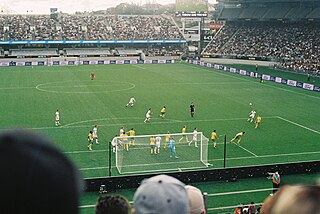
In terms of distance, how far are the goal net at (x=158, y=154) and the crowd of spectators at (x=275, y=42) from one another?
45840 millimetres

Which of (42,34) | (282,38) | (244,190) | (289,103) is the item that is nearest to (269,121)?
(289,103)

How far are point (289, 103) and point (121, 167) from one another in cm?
2537

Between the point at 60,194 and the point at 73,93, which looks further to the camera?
the point at 73,93

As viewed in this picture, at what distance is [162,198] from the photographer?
2.67 meters

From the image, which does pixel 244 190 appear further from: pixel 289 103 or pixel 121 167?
pixel 289 103

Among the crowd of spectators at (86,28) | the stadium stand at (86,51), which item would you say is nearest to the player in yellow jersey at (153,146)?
the stadium stand at (86,51)

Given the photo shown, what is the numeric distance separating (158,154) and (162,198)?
19845mm

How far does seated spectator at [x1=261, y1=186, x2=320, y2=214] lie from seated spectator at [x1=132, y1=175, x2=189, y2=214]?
58 cm

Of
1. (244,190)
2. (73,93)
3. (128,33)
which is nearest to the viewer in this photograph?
(244,190)

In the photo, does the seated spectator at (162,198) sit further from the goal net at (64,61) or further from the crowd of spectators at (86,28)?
the crowd of spectators at (86,28)

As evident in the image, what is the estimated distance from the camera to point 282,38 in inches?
3223

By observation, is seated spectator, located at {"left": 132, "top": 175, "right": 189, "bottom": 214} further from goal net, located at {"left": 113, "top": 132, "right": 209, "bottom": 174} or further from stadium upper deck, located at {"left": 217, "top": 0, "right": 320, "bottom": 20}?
stadium upper deck, located at {"left": 217, "top": 0, "right": 320, "bottom": 20}

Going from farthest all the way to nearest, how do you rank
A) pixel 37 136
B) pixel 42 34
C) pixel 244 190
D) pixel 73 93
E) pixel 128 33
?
pixel 128 33 → pixel 42 34 → pixel 73 93 → pixel 244 190 → pixel 37 136

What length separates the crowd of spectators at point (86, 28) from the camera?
93.7m
